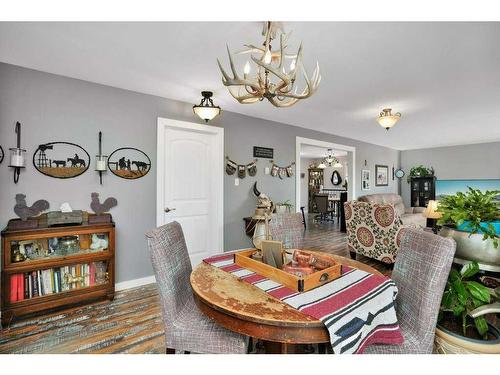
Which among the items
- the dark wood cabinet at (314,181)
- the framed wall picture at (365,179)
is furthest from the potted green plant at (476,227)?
the dark wood cabinet at (314,181)

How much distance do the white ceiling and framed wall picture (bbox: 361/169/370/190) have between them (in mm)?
2869

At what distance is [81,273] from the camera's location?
7.81ft

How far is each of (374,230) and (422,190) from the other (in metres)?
5.26

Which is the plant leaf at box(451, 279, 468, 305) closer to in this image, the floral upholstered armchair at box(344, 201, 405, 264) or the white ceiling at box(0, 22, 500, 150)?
the white ceiling at box(0, 22, 500, 150)

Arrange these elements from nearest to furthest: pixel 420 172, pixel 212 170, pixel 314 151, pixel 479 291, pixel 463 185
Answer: pixel 479 291
pixel 212 170
pixel 463 185
pixel 420 172
pixel 314 151

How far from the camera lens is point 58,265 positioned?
7.26 ft

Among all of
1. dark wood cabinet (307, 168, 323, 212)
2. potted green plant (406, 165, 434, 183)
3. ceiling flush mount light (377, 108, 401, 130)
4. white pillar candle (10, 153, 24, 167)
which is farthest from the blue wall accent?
white pillar candle (10, 153, 24, 167)

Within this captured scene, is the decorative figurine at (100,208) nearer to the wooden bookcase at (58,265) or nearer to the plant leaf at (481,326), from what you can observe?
the wooden bookcase at (58,265)

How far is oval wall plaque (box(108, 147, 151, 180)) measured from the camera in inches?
106

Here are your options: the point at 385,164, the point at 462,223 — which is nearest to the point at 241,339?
the point at 462,223

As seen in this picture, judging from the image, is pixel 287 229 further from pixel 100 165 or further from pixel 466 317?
pixel 100 165

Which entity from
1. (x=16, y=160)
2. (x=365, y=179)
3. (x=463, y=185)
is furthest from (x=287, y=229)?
(x=463, y=185)

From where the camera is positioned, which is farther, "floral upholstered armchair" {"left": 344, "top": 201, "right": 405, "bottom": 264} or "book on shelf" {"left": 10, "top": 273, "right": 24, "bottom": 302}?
"floral upholstered armchair" {"left": 344, "top": 201, "right": 405, "bottom": 264}

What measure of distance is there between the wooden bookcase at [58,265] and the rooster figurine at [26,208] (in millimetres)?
86
